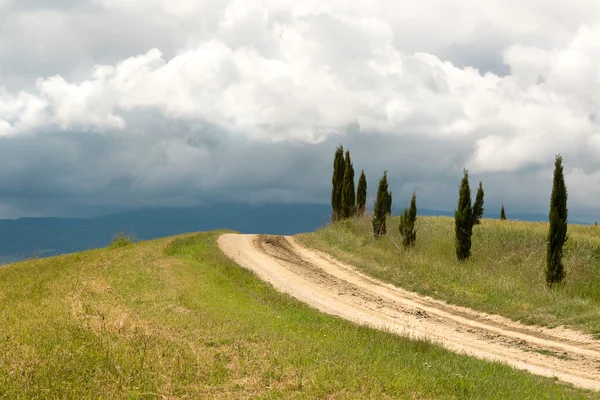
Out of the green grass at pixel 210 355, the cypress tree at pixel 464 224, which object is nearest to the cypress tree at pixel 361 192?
the cypress tree at pixel 464 224

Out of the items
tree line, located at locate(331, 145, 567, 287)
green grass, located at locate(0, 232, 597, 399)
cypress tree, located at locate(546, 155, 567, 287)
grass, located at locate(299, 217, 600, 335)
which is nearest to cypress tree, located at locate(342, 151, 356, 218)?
tree line, located at locate(331, 145, 567, 287)

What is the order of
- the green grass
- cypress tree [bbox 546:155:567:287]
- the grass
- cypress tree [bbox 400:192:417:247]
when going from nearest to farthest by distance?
1. the green grass
2. the grass
3. cypress tree [bbox 546:155:567:287]
4. cypress tree [bbox 400:192:417:247]

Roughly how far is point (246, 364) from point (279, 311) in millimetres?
7203

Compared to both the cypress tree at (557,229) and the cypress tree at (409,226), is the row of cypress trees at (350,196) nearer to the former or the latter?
the cypress tree at (409,226)

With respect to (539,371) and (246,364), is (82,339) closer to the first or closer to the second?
(246,364)

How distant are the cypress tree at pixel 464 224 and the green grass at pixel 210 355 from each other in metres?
16.5

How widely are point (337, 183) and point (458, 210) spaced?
2175cm

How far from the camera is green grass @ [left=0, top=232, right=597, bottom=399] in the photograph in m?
8.27

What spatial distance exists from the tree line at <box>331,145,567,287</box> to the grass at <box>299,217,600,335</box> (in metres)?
0.82

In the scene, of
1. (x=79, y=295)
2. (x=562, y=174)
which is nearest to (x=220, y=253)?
(x=79, y=295)

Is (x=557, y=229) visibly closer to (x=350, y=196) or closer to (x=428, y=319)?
(x=428, y=319)

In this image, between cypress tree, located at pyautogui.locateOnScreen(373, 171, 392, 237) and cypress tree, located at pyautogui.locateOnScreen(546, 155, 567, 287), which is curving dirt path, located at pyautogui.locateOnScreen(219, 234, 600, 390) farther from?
cypress tree, located at pyautogui.locateOnScreen(373, 171, 392, 237)

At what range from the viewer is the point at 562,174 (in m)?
25.3

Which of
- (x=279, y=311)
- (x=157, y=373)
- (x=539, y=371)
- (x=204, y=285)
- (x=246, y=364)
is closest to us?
(x=157, y=373)
